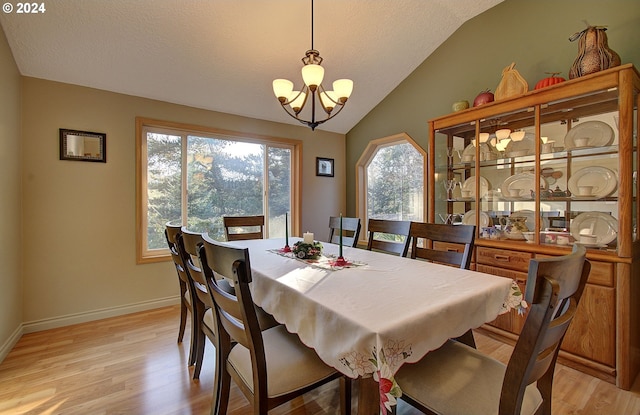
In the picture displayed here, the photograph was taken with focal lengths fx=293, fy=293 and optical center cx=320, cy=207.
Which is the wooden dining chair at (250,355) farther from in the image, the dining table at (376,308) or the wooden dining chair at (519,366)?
the wooden dining chair at (519,366)

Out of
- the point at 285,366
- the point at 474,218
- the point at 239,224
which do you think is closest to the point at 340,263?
the point at 285,366

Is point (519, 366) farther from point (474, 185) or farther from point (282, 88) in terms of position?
point (474, 185)

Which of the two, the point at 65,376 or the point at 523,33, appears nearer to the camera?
the point at 65,376

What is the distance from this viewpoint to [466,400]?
3.31 ft

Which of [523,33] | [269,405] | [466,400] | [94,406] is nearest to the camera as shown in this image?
[466,400]

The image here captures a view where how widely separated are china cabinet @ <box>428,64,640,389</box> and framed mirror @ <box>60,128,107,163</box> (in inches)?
128

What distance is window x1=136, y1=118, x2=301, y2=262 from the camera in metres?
3.14

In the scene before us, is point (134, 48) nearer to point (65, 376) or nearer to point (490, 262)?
point (65, 376)

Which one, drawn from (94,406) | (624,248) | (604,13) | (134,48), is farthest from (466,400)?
(134,48)

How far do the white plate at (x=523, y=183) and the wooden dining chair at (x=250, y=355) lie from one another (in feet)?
6.84

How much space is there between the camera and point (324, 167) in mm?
4332

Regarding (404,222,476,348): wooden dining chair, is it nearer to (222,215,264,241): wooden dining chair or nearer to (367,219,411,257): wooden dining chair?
(367,219,411,257): wooden dining chair

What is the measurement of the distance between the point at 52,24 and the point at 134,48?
531mm

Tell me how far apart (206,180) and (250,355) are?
2.69 meters
